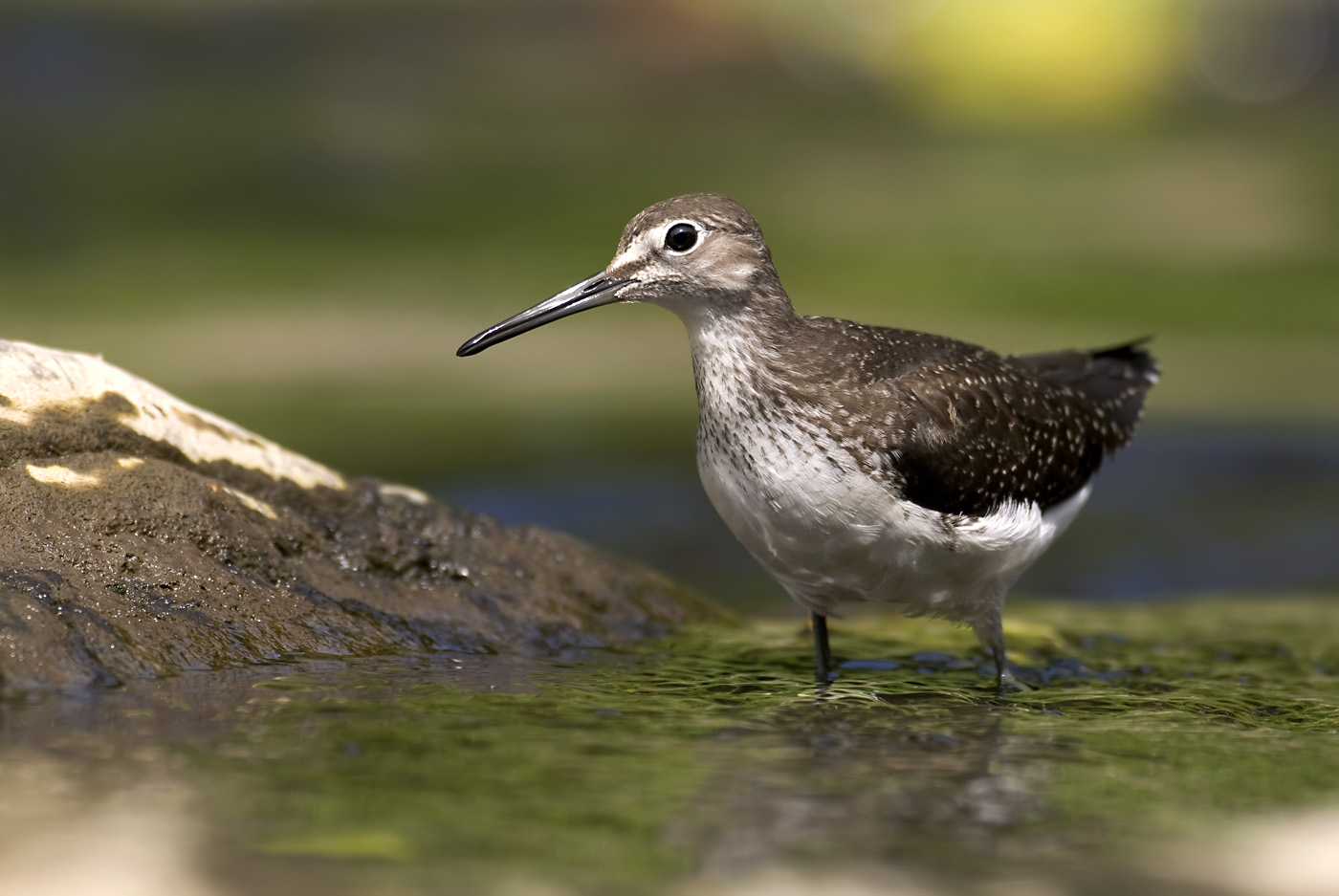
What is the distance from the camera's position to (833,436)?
5.75 metres

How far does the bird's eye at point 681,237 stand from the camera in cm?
612

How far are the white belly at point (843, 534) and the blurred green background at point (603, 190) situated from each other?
4.98m

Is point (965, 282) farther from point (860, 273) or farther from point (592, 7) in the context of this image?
point (592, 7)

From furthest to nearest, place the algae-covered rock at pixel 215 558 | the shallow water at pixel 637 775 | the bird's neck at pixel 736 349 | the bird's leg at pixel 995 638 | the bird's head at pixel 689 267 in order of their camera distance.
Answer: the bird's leg at pixel 995 638, the bird's head at pixel 689 267, the bird's neck at pixel 736 349, the algae-covered rock at pixel 215 558, the shallow water at pixel 637 775

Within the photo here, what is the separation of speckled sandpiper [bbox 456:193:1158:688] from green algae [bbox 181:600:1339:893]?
0.42m

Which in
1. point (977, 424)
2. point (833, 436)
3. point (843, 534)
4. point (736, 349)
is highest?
point (736, 349)

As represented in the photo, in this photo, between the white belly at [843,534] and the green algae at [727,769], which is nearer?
the green algae at [727,769]

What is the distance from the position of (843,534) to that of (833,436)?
0.36 meters

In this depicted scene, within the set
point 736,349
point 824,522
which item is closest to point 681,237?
point 736,349

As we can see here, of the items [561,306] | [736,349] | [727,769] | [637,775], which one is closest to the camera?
[637,775]

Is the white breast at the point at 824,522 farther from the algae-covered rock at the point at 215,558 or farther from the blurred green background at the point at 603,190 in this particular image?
the blurred green background at the point at 603,190

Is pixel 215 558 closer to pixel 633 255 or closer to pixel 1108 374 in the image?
pixel 633 255

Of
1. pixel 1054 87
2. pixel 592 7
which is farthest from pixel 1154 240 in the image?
pixel 592 7

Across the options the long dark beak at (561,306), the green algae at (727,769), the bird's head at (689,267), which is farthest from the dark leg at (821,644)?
the long dark beak at (561,306)
